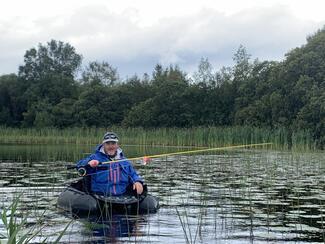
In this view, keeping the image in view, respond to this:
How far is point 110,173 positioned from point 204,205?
184cm

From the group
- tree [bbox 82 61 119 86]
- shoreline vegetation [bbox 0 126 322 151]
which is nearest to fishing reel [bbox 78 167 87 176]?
shoreline vegetation [bbox 0 126 322 151]

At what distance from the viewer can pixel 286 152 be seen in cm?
2512

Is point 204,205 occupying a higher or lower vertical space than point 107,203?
lower

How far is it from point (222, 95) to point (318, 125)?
60.1 feet

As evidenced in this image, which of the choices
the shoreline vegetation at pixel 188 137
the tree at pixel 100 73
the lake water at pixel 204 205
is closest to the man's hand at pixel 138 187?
the lake water at pixel 204 205

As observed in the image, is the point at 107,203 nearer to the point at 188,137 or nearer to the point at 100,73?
the point at 188,137

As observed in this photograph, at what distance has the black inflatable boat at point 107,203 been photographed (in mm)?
10258

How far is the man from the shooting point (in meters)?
11.0

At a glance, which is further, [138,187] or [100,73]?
[100,73]

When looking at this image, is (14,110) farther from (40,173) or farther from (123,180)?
(123,180)

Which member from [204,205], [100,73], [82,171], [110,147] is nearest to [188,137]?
[110,147]

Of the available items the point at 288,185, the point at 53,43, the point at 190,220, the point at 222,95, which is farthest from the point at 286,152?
the point at 53,43

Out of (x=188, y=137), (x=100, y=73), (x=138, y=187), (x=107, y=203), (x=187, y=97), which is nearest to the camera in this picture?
(x=107, y=203)

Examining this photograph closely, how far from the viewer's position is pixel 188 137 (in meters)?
32.2
